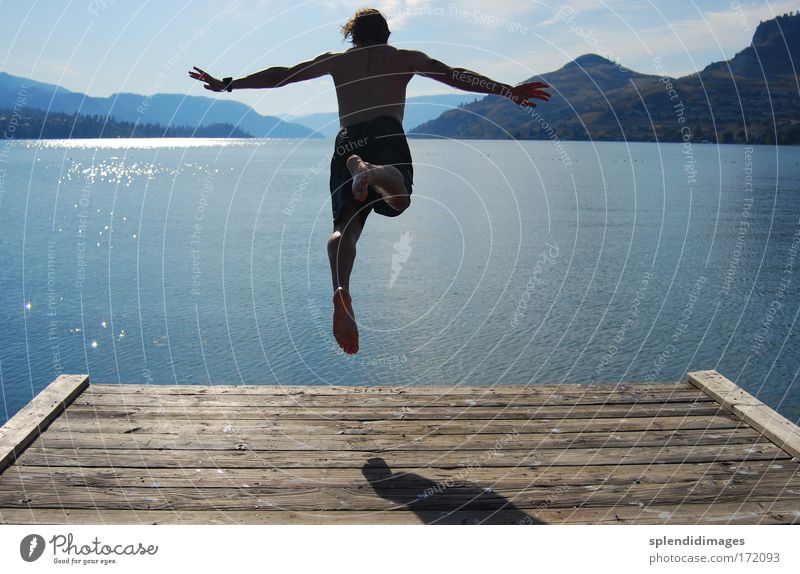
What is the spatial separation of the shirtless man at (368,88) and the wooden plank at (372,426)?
1.64 meters

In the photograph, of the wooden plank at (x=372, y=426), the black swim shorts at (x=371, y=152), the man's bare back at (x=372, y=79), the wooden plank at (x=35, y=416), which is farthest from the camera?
the wooden plank at (x=372, y=426)

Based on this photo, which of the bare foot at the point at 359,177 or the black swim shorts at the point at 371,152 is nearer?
the bare foot at the point at 359,177

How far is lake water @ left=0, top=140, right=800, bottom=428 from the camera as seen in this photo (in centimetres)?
1905

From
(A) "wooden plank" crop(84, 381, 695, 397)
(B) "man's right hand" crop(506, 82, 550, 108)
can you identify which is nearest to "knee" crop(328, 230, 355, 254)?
(B) "man's right hand" crop(506, 82, 550, 108)

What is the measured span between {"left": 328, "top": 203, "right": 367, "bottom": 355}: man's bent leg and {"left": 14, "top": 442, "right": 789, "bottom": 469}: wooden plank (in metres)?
1.37

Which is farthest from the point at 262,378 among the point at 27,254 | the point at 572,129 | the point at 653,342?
the point at 572,129

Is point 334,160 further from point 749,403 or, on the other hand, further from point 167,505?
point 749,403

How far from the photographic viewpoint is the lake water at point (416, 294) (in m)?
19.0

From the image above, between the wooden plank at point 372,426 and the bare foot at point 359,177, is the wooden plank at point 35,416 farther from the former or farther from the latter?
the bare foot at point 359,177

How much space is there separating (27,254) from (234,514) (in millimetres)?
29610

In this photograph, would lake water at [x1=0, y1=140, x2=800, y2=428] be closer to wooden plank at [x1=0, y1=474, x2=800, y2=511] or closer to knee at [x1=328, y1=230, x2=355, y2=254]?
wooden plank at [x1=0, y1=474, x2=800, y2=511]

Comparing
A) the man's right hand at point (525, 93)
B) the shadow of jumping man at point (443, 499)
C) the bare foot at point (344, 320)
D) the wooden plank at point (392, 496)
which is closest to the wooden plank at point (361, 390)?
the shadow of jumping man at point (443, 499)

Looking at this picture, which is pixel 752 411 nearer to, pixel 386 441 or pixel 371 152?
pixel 386 441

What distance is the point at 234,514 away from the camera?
21.1 feet
